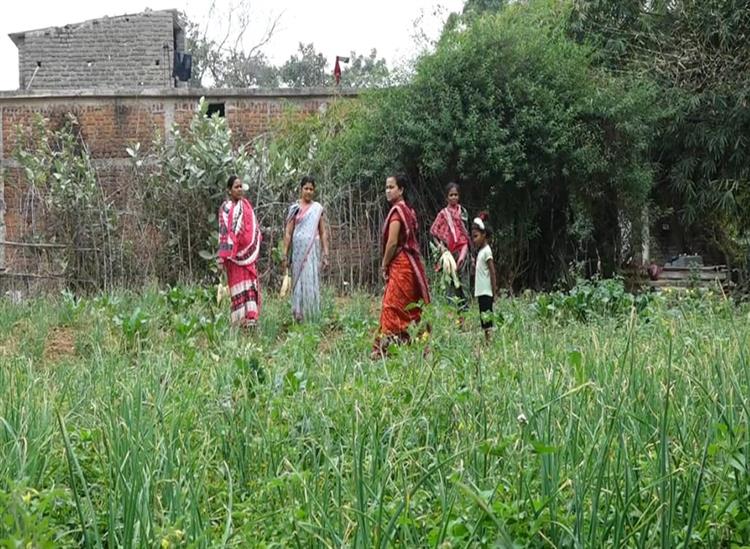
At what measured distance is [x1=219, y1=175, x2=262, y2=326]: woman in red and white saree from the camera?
28.4ft

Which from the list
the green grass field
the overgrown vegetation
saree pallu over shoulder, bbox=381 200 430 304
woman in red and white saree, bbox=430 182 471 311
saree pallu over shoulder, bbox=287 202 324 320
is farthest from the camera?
the overgrown vegetation

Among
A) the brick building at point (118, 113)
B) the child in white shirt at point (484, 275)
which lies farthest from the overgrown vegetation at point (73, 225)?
the child in white shirt at point (484, 275)

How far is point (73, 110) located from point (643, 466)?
15217 millimetres

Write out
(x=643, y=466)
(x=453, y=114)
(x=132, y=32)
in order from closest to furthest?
1. (x=643, y=466)
2. (x=453, y=114)
3. (x=132, y=32)

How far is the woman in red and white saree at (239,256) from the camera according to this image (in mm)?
8648

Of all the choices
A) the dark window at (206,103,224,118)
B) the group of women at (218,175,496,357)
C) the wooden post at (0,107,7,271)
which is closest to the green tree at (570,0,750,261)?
the group of women at (218,175,496,357)

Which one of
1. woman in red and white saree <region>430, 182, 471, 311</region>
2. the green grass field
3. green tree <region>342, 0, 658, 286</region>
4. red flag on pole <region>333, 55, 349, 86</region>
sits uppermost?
red flag on pole <region>333, 55, 349, 86</region>

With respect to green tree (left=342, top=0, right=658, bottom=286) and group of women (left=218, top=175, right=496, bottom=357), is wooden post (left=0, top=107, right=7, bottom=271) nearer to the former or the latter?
green tree (left=342, top=0, right=658, bottom=286)

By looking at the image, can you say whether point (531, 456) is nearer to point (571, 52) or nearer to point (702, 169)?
point (571, 52)

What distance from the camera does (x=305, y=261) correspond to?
29.8 feet

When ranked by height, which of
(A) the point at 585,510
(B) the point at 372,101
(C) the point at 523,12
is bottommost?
(A) the point at 585,510

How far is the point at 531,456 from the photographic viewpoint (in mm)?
2643

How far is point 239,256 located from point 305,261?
0.71 meters

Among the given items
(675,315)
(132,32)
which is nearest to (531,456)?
(675,315)
